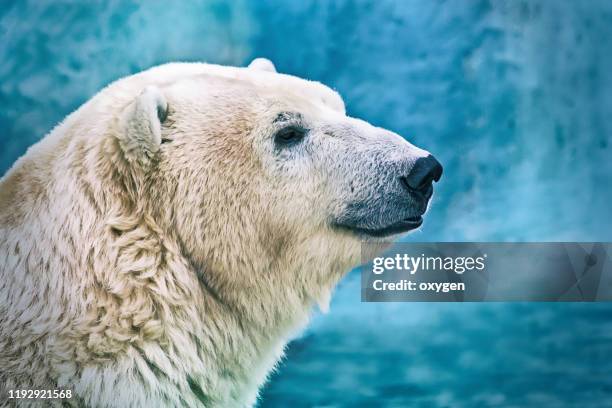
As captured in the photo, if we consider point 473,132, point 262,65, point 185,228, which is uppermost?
point 473,132

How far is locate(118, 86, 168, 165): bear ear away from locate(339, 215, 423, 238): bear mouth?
589 millimetres

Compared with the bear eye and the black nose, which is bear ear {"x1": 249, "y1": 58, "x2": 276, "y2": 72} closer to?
the bear eye

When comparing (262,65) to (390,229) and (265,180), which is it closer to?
(265,180)

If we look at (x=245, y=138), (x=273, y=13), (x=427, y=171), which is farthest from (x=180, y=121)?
(x=273, y=13)

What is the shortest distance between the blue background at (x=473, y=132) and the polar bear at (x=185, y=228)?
62.3 inches

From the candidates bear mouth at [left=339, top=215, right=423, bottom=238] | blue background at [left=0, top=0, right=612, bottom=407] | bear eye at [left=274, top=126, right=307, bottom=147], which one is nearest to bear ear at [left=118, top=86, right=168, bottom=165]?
bear eye at [left=274, top=126, right=307, bottom=147]

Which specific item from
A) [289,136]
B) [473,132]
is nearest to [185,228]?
[289,136]

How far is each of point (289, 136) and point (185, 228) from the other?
1.31 ft

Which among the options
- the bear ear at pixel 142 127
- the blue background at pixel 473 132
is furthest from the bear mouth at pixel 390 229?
the blue background at pixel 473 132

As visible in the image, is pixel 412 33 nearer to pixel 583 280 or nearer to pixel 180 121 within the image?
pixel 583 280

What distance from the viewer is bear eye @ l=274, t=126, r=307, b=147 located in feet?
6.63

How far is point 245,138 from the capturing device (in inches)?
78.8

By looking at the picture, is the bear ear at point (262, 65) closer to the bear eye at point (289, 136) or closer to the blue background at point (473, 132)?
the bear eye at point (289, 136)

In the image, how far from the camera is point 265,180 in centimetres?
201
